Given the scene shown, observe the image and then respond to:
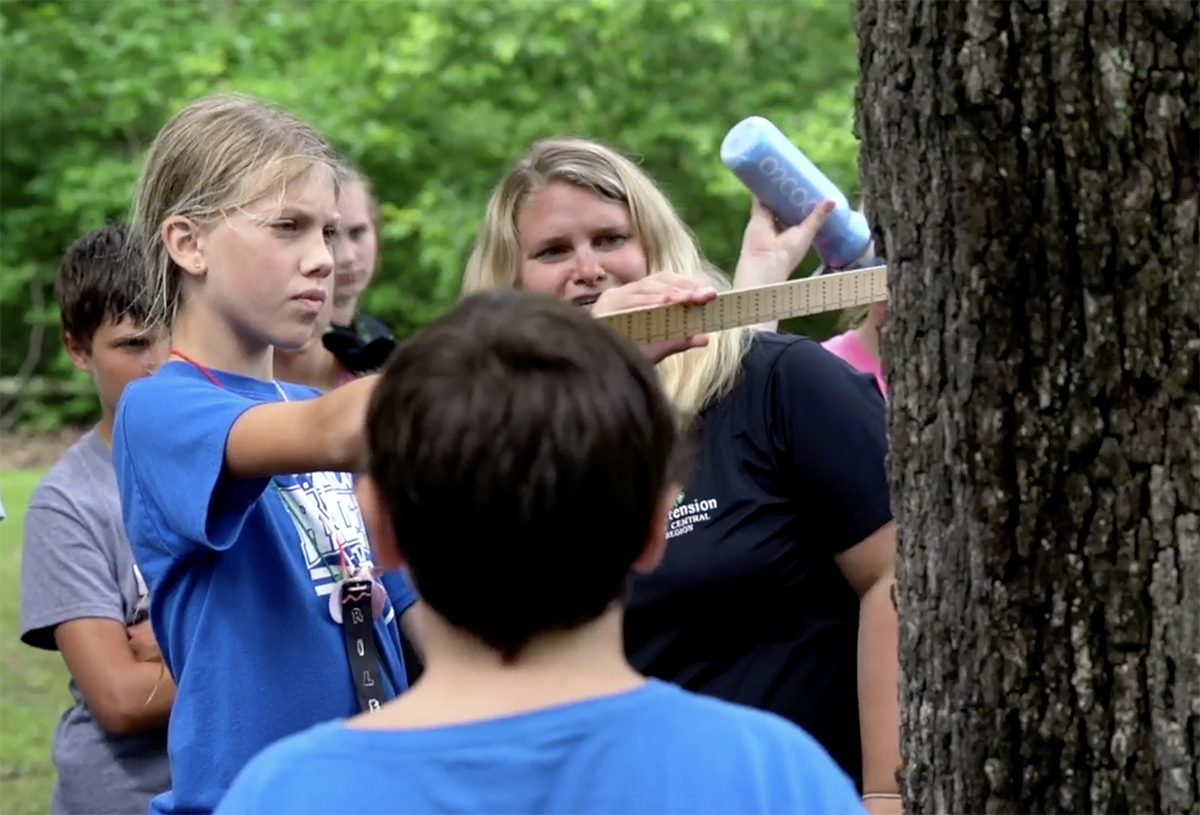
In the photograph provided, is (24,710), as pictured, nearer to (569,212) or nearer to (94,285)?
(94,285)

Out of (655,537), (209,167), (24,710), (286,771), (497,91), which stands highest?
(209,167)

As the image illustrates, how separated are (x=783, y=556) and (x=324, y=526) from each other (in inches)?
28.4

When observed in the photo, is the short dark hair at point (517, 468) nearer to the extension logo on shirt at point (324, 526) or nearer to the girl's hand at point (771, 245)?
the extension logo on shirt at point (324, 526)

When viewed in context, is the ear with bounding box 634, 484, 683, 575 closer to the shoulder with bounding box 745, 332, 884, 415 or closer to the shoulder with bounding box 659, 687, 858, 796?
the shoulder with bounding box 659, 687, 858, 796

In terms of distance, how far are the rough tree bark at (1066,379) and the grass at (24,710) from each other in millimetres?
5175

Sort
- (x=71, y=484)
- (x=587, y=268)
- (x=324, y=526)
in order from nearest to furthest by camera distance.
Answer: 1. (x=324, y=526)
2. (x=587, y=268)
3. (x=71, y=484)

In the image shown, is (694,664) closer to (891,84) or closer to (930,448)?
(930,448)

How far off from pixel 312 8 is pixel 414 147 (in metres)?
2.77

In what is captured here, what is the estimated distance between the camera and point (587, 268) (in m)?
3.08

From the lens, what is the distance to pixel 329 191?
8.79 feet

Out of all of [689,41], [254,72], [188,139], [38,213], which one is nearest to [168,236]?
[188,139]

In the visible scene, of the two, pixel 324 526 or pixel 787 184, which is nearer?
pixel 324 526

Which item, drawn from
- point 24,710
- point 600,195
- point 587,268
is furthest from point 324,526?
point 24,710

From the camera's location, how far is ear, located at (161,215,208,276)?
2.60 meters
